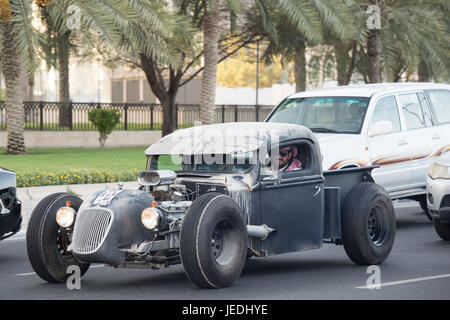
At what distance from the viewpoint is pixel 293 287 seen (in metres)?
9.35

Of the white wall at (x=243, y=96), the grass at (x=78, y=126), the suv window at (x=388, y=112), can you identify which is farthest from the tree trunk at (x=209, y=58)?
the white wall at (x=243, y=96)

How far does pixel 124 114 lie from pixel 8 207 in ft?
86.4

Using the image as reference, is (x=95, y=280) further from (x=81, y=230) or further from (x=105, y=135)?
(x=105, y=135)

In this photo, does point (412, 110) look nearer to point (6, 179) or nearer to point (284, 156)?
point (284, 156)

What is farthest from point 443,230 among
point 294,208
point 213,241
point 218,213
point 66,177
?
point 66,177

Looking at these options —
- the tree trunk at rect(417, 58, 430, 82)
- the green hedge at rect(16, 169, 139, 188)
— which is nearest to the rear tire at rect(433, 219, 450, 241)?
the green hedge at rect(16, 169, 139, 188)

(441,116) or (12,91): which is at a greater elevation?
(12,91)

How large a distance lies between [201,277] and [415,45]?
2169cm

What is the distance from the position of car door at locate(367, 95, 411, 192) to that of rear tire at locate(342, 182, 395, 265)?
3581mm

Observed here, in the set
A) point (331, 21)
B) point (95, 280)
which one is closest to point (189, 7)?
point (331, 21)

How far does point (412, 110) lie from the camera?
15312 mm

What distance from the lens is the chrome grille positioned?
8.81m

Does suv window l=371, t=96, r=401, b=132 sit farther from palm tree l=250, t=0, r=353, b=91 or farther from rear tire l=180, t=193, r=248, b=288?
palm tree l=250, t=0, r=353, b=91

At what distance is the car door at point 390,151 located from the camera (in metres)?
14.5
